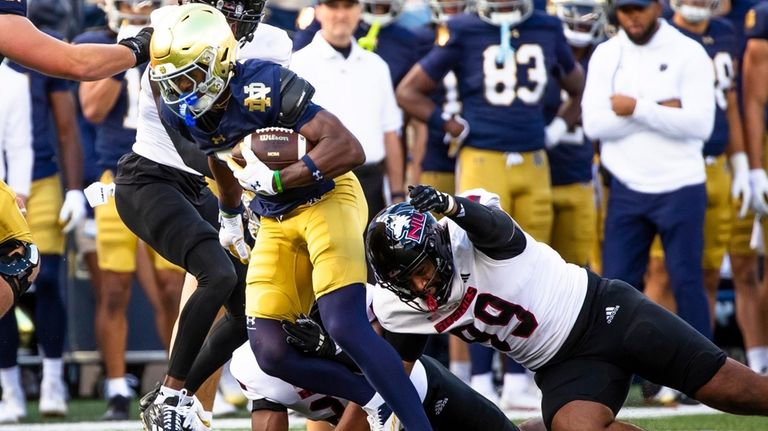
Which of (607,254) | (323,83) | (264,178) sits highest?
(264,178)

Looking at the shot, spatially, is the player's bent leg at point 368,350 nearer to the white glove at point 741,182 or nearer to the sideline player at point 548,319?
the sideline player at point 548,319

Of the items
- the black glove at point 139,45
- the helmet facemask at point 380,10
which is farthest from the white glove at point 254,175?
the helmet facemask at point 380,10

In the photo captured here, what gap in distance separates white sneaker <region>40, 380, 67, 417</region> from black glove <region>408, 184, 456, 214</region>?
3614mm

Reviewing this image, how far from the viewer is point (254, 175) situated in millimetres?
4926

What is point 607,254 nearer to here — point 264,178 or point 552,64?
point 552,64

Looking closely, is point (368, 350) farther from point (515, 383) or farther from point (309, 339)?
point (515, 383)

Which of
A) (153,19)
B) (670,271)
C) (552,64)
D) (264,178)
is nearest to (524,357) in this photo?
(264,178)

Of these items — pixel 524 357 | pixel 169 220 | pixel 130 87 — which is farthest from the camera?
pixel 130 87

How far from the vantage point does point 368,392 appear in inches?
198

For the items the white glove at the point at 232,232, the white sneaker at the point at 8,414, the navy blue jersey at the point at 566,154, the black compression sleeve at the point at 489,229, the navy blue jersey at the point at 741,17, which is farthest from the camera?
the navy blue jersey at the point at 741,17

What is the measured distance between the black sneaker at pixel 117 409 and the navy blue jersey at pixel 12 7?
2.88 metres

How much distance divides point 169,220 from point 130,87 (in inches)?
97.6

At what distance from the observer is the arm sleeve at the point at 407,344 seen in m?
5.10

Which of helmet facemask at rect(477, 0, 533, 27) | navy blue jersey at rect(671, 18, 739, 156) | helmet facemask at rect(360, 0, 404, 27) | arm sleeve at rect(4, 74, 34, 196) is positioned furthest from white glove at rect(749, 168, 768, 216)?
arm sleeve at rect(4, 74, 34, 196)
